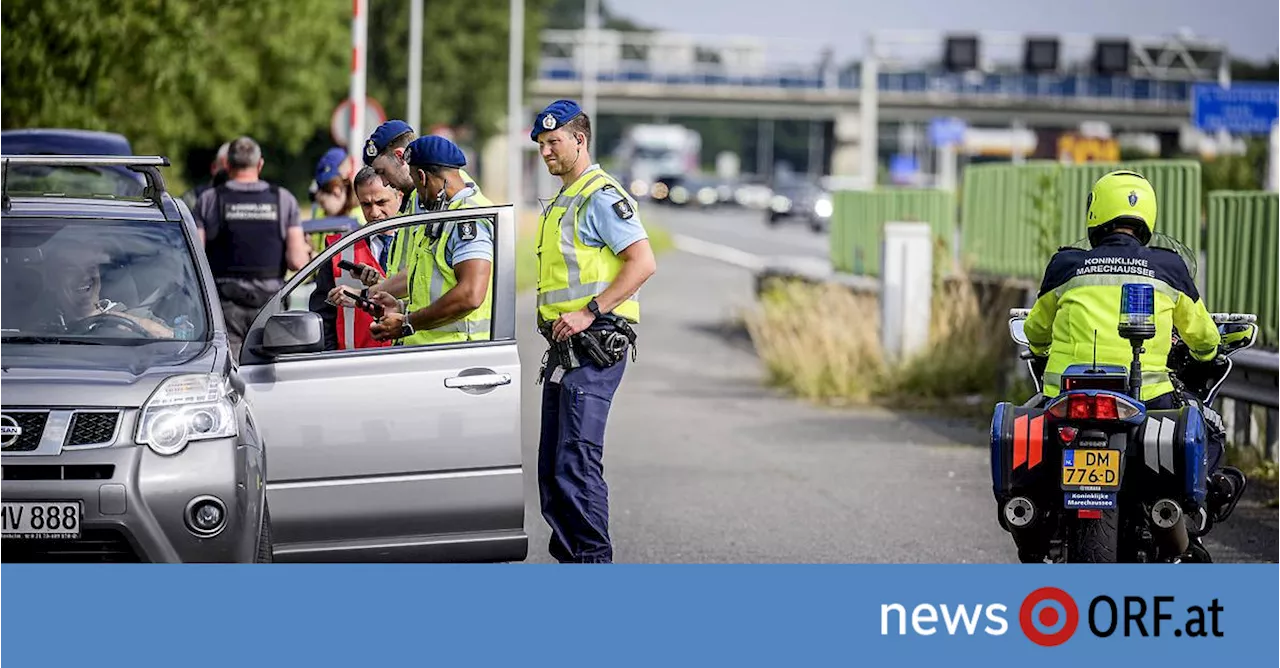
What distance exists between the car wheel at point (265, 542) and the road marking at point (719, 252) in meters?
37.7

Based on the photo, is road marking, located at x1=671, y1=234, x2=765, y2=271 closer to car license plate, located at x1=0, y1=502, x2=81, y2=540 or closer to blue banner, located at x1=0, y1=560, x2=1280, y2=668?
car license plate, located at x1=0, y1=502, x2=81, y2=540

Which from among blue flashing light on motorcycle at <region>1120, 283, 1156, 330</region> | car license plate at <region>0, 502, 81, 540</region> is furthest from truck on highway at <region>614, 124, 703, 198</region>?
car license plate at <region>0, 502, 81, 540</region>

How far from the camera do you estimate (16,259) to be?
7949 millimetres

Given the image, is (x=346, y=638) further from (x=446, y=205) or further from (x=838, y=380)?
(x=838, y=380)

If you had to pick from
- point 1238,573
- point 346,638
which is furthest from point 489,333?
point 1238,573

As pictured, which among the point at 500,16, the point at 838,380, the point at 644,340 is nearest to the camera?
the point at 838,380

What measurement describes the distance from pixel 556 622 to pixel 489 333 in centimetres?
249

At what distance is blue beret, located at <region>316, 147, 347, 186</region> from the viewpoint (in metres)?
13.0

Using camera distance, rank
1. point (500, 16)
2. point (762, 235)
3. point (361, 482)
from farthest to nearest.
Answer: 1. point (762, 235)
2. point (500, 16)
3. point (361, 482)

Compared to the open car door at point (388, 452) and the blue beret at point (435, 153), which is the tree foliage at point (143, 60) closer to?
the blue beret at point (435, 153)

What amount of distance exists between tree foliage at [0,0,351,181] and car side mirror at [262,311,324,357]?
1375 cm

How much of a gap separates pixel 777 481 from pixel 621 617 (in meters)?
7.07

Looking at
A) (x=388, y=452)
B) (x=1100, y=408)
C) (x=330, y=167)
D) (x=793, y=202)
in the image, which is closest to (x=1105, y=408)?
(x=1100, y=408)

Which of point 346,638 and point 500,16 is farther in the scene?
point 500,16
